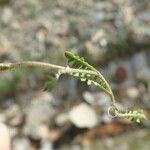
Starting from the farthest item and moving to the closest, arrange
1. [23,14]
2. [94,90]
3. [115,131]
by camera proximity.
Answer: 1. [23,14]
2. [94,90]
3. [115,131]

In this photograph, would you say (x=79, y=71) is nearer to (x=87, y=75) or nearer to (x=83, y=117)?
(x=87, y=75)

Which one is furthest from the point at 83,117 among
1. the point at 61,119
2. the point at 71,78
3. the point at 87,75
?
the point at 87,75

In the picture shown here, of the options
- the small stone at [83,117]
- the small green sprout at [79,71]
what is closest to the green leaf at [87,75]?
the small green sprout at [79,71]

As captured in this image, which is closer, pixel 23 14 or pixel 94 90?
pixel 94 90

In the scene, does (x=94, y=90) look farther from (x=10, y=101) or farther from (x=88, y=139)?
(x=10, y=101)

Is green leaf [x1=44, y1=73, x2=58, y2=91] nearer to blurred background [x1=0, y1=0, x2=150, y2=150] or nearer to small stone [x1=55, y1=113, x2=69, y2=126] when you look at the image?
blurred background [x1=0, y1=0, x2=150, y2=150]

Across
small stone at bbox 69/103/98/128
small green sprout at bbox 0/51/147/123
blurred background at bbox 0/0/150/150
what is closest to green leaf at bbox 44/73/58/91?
small green sprout at bbox 0/51/147/123

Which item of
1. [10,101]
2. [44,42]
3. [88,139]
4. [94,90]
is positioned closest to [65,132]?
[88,139]
